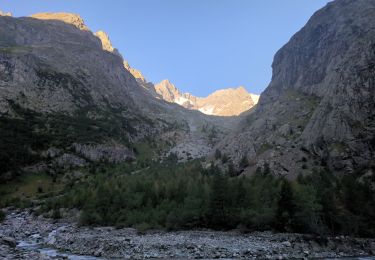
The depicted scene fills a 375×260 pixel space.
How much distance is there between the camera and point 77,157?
525 feet

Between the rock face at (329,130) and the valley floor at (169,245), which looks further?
the rock face at (329,130)

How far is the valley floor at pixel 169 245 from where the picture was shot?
1832 inches

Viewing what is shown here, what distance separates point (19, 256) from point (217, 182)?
41504mm

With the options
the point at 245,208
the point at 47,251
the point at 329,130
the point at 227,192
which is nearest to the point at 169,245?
the point at 47,251

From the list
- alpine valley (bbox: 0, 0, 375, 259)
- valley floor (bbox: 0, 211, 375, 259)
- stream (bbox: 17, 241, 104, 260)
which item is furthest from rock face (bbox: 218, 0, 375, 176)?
stream (bbox: 17, 241, 104, 260)

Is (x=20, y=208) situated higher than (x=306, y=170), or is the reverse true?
(x=306, y=170)

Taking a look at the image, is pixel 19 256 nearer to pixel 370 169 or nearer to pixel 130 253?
pixel 130 253

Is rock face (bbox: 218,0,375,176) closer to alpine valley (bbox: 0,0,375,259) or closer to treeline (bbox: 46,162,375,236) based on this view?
alpine valley (bbox: 0,0,375,259)

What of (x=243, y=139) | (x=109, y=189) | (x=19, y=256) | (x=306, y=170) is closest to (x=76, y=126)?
(x=243, y=139)

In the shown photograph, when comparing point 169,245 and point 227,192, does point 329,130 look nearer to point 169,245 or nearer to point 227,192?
point 227,192

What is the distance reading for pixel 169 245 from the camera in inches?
2010

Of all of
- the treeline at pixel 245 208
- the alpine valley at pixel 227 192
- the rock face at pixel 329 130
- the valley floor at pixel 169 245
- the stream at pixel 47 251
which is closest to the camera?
the stream at pixel 47 251

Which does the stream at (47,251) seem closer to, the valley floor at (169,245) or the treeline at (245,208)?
the valley floor at (169,245)

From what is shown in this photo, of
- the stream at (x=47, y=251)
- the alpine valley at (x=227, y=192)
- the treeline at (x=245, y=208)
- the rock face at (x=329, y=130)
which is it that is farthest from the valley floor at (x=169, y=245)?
the rock face at (x=329, y=130)
